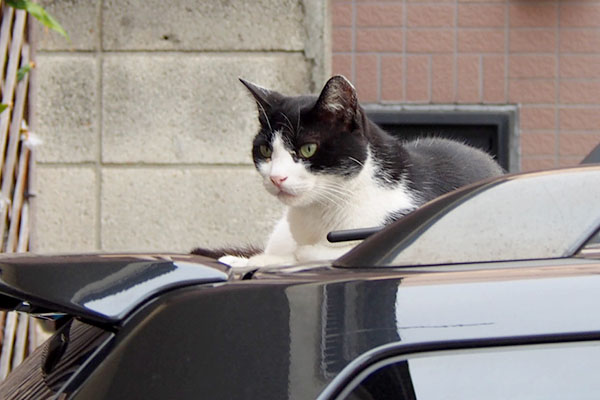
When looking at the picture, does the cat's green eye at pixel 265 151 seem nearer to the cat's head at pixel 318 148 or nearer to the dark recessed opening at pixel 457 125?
the cat's head at pixel 318 148

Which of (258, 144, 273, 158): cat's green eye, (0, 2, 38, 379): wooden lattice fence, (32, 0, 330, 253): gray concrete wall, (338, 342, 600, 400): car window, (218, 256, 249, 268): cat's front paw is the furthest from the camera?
(32, 0, 330, 253): gray concrete wall

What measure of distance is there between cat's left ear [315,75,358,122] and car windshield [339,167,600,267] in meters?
1.23

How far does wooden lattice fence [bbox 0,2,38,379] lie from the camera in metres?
3.59

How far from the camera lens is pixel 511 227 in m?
1.03

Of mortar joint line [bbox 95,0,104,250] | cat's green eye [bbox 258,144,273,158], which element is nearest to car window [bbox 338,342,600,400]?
cat's green eye [bbox 258,144,273,158]

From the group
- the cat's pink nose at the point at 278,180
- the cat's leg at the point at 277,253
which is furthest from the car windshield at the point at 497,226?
the cat's pink nose at the point at 278,180

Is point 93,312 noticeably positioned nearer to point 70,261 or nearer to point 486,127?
point 70,261

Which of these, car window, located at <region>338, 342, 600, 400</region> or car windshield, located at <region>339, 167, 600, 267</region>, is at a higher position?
car windshield, located at <region>339, 167, 600, 267</region>

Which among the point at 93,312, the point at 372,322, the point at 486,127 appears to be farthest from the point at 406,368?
the point at 486,127

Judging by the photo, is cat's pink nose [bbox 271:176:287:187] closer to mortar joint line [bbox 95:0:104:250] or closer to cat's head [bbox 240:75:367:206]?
cat's head [bbox 240:75:367:206]

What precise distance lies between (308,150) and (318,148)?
27 mm

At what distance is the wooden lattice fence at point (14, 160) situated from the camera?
3586 mm

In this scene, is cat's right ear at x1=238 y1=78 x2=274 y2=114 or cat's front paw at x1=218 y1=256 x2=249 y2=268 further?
cat's right ear at x1=238 y1=78 x2=274 y2=114

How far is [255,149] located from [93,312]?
1.63 m
